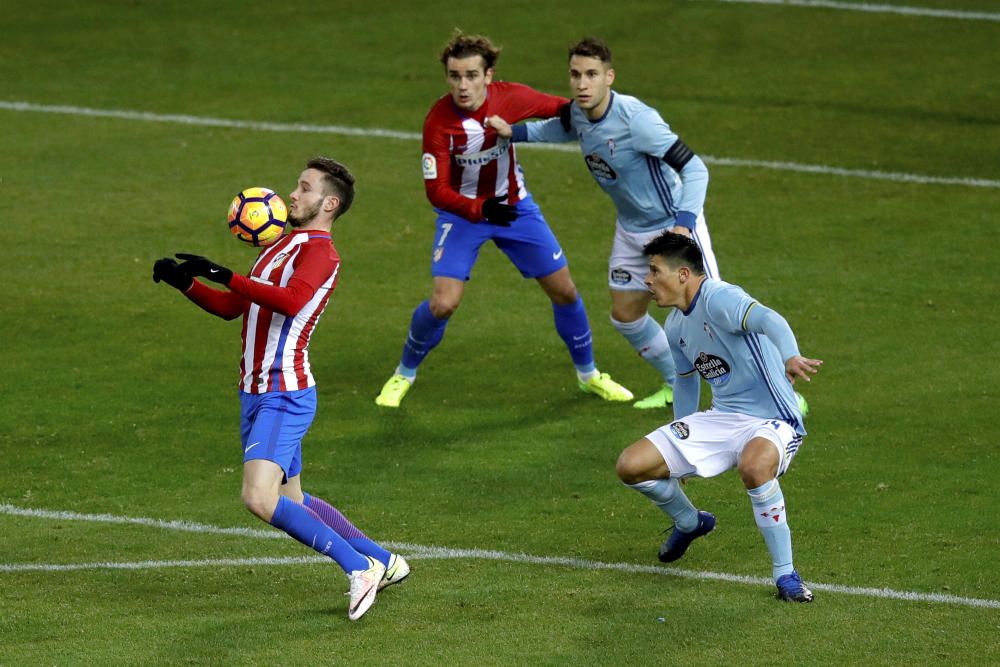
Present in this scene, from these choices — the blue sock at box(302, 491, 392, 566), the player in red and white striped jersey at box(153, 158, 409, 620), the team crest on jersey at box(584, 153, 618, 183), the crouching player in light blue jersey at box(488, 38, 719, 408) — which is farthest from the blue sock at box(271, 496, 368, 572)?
the team crest on jersey at box(584, 153, 618, 183)

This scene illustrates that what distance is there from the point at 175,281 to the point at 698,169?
4017 mm

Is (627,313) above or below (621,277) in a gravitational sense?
below

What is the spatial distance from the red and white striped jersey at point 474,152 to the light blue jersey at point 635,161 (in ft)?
0.97

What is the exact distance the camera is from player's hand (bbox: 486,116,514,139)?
1055 cm

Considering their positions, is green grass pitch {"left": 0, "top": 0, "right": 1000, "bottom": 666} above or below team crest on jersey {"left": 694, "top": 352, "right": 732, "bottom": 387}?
below

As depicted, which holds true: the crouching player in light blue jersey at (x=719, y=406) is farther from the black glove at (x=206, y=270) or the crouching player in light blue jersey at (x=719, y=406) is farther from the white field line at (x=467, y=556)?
the black glove at (x=206, y=270)

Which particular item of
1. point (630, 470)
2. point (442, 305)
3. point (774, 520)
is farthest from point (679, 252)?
point (442, 305)

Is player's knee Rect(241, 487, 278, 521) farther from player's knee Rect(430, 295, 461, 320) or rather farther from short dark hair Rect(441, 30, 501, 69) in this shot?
Answer: short dark hair Rect(441, 30, 501, 69)

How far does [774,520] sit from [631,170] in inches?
135

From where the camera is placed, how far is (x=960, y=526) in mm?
8625

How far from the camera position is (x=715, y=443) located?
7.78 meters

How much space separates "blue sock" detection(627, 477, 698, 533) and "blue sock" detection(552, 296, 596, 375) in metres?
3.08

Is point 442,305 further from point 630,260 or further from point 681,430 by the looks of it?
point 681,430

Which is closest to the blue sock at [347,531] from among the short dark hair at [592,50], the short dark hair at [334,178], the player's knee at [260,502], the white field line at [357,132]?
the player's knee at [260,502]
